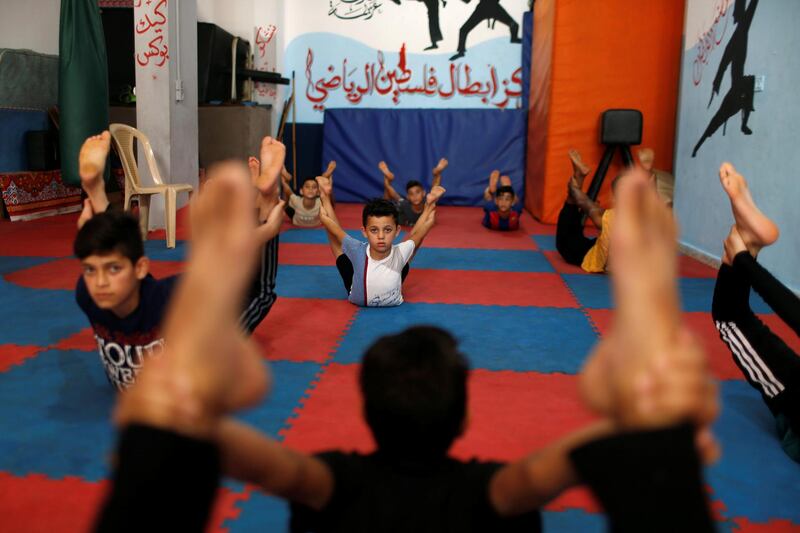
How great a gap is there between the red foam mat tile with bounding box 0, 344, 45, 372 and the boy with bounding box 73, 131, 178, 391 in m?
0.82

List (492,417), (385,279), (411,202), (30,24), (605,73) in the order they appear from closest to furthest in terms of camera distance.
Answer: (492,417)
(385,279)
(605,73)
(411,202)
(30,24)

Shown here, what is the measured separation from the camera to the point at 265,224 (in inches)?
99.0

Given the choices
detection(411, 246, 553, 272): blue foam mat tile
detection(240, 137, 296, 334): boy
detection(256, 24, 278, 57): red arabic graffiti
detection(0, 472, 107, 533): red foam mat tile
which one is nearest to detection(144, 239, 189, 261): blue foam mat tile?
detection(411, 246, 553, 272): blue foam mat tile

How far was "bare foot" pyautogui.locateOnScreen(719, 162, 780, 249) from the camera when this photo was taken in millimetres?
2172

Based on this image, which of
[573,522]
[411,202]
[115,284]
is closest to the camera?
[573,522]

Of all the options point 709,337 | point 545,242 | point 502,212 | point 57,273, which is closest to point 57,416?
point 57,273

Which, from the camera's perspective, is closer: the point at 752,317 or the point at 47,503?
the point at 47,503

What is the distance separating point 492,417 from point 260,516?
0.96 metres

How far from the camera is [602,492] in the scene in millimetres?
713

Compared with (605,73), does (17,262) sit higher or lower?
lower

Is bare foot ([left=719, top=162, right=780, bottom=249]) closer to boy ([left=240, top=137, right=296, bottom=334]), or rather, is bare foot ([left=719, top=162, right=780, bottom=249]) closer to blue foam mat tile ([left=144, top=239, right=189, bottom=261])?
boy ([left=240, top=137, right=296, bottom=334])

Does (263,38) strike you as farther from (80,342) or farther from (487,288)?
(80,342)

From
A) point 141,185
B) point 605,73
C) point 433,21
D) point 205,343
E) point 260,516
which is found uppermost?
point 433,21

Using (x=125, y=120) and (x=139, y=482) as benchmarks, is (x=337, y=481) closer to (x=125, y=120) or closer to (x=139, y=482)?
(x=139, y=482)
